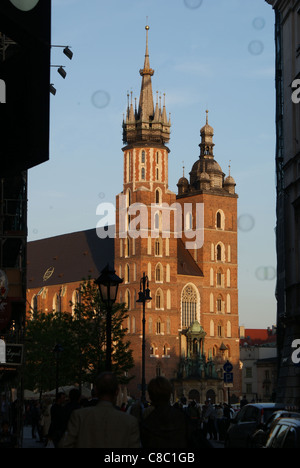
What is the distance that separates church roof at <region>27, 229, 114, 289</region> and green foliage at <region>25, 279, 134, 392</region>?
4089cm

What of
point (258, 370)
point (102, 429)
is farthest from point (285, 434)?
point (258, 370)

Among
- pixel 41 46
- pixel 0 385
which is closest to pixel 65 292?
pixel 0 385

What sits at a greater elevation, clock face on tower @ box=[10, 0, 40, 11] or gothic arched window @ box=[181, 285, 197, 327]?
gothic arched window @ box=[181, 285, 197, 327]

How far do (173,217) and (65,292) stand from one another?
2248 cm

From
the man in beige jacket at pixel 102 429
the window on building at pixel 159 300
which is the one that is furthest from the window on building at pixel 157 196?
the man in beige jacket at pixel 102 429

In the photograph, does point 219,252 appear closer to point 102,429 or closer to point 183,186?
point 183,186

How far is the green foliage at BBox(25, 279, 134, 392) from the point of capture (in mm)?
65125

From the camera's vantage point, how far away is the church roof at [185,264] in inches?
4338

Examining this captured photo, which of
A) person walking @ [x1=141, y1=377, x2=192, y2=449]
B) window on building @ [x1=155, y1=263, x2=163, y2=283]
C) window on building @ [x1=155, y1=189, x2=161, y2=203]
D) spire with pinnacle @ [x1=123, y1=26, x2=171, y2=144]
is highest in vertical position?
spire with pinnacle @ [x1=123, y1=26, x2=171, y2=144]

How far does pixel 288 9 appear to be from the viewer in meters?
29.4

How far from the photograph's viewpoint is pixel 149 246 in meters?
105

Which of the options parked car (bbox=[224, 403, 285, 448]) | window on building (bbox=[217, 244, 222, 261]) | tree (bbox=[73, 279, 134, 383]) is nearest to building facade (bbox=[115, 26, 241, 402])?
window on building (bbox=[217, 244, 222, 261])

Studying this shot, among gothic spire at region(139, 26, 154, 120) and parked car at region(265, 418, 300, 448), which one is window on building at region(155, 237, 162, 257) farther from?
parked car at region(265, 418, 300, 448)

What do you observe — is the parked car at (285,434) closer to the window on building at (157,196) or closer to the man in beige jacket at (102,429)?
the man in beige jacket at (102,429)
